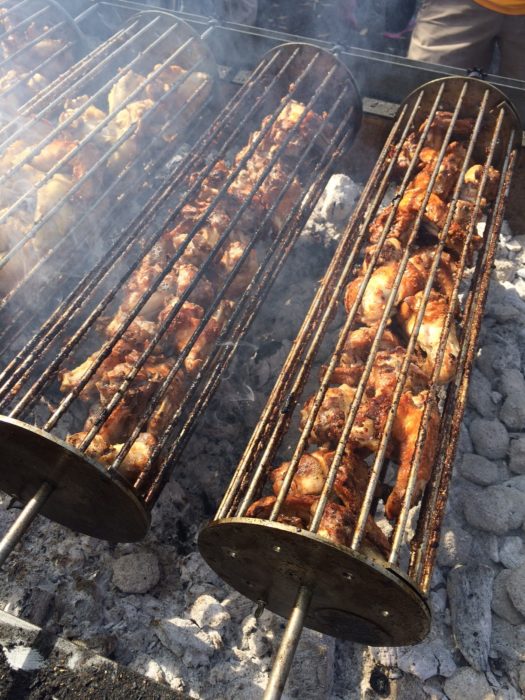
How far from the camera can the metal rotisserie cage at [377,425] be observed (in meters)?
2.35

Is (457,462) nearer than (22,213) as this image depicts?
Yes

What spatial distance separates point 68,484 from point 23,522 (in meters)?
0.28

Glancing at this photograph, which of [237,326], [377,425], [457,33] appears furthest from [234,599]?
[457,33]

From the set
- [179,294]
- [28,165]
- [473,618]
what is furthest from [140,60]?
[473,618]

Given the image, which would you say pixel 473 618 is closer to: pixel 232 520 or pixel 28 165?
pixel 232 520

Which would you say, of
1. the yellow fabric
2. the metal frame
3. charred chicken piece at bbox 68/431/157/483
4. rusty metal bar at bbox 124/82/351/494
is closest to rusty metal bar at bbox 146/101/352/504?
rusty metal bar at bbox 124/82/351/494

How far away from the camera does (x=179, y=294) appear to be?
3869 millimetres

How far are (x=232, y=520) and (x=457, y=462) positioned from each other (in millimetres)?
2390

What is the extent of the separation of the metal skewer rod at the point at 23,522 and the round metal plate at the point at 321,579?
2.98ft

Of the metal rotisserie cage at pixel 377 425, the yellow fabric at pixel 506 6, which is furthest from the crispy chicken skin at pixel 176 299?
the yellow fabric at pixel 506 6

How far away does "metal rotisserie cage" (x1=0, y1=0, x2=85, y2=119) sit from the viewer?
5.62m

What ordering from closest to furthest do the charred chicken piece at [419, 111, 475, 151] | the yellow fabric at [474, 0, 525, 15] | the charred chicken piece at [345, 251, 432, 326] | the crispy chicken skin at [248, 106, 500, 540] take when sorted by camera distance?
the crispy chicken skin at [248, 106, 500, 540]
the charred chicken piece at [345, 251, 432, 326]
the charred chicken piece at [419, 111, 475, 151]
the yellow fabric at [474, 0, 525, 15]

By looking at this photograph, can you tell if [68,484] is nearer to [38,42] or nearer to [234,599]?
[234,599]

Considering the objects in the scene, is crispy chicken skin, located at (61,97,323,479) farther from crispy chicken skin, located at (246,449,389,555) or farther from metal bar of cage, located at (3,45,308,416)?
crispy chicken skin, located at (246,449,389,555)
